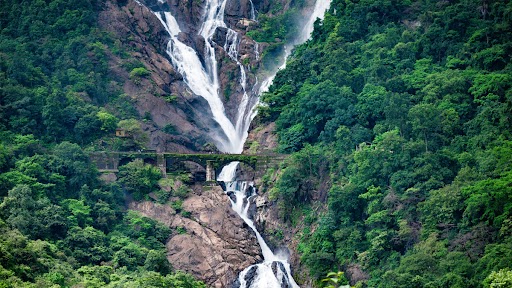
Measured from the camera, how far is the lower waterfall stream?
7331cm

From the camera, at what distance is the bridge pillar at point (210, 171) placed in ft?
269

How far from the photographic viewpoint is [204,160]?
3250 inches

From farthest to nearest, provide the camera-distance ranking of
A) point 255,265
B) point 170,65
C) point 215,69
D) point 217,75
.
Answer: point 215,69 < point 217,75 < point 170,65 < point 255,265

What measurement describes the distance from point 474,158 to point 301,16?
33.3m

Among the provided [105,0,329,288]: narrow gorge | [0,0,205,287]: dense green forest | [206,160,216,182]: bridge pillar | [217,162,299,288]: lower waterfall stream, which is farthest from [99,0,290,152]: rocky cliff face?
[217,162,299,288]: lower waterfall stream

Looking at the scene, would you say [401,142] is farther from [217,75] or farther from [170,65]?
[170,65]

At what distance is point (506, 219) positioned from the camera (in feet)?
209

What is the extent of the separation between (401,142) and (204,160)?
16.1 m

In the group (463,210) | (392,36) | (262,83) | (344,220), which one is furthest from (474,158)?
(262,83)

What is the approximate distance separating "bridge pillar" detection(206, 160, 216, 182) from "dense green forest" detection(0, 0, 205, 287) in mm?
3693

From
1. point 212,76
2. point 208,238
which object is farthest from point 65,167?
point 212,76

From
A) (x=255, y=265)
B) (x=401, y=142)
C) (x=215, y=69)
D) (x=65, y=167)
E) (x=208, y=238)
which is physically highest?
(x=215, y=69)

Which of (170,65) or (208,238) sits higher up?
(170,65)

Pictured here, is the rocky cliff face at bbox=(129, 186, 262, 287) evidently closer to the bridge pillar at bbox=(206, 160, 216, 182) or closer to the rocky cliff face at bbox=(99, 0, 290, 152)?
the bridge pillar at bbox=(206, 160, 216, 182)
